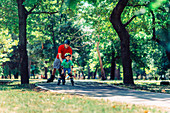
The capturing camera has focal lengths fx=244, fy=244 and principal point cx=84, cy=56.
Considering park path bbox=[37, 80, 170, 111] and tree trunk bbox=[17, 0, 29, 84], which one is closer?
park path bbox=[37, 80, 170, 111]

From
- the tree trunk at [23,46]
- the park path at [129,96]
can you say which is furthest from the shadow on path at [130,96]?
→ the tree trunk at [23,46]

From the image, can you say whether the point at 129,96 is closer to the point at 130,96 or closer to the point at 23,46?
the point at 130,96

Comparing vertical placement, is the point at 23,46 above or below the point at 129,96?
above

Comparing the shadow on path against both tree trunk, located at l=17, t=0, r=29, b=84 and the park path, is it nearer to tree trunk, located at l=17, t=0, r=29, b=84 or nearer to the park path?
the park path

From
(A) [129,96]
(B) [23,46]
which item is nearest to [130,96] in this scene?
(A) [129,96]

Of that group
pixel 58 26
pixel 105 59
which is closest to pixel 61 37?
pixel 58 26

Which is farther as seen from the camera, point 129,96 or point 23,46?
point 23,46

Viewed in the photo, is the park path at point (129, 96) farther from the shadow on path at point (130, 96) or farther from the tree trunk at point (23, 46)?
the tree trunk at point (23, 46)

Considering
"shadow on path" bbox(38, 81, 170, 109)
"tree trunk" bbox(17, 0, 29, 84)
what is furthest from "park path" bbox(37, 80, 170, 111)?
"tree trunk" bbox(17, 0, 29, 84)

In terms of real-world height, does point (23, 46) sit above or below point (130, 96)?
above

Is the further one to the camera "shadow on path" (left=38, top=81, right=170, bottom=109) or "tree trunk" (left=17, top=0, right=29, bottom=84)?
"tree trunk" (left=17, top=0, right=29, bottom=84)

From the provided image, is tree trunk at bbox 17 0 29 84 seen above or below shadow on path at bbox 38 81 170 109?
above

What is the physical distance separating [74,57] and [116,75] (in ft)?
32.8

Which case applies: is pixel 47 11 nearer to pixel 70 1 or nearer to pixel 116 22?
pixel 116 22
